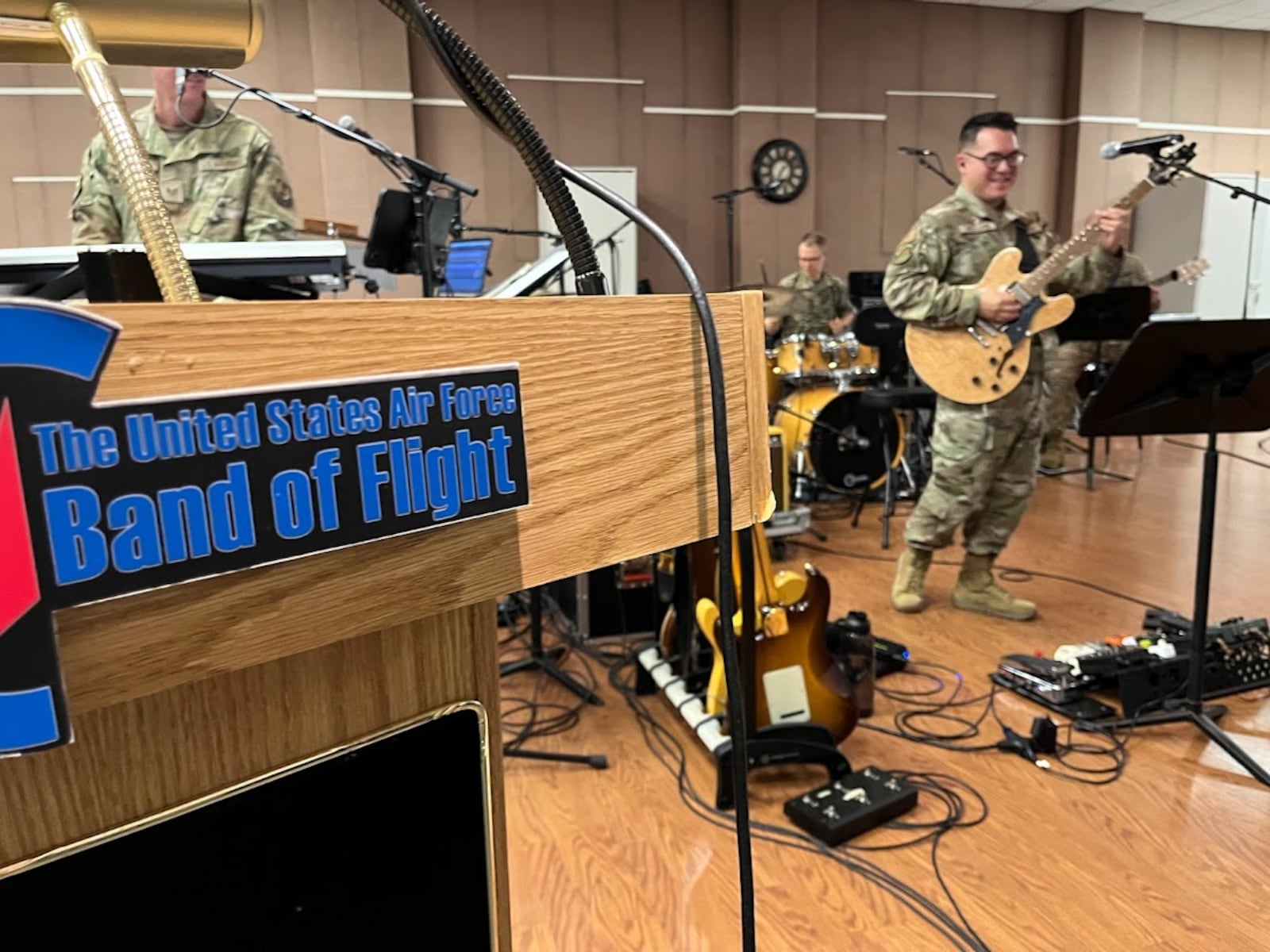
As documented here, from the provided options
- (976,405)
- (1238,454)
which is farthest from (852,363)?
(1238,454)

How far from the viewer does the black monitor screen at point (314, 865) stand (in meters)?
0.42

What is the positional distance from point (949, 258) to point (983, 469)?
75cm

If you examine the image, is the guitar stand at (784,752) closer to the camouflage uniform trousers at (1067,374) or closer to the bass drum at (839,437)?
the bass drum at (839,437)

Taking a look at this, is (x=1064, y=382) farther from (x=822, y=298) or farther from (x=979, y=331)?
(x=979, y=331)

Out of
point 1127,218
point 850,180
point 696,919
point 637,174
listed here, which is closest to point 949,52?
point 850,180

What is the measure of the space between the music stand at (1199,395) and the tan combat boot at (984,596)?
953mm

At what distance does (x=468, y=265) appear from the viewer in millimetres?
4785

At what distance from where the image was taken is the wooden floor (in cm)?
158

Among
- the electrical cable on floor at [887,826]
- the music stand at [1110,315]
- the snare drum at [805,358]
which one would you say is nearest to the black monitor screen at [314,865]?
the electrical cable on floor at [887,826]

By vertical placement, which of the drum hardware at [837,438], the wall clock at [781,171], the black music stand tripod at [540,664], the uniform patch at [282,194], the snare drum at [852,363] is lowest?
the black music stand tripod at [540,664]

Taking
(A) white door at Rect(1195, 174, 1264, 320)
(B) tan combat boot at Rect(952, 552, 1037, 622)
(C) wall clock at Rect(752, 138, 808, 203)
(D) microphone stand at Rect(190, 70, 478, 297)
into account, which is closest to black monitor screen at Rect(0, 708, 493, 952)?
(D) microphone stand at Rect(190, 70, 478, 297)

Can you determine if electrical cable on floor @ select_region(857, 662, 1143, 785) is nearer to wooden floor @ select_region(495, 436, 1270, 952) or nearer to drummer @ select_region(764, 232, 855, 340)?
wooden floor @ select_region(495, 436, 1270, 952)

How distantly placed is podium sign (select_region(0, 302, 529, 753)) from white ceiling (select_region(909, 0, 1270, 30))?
30.1 ft

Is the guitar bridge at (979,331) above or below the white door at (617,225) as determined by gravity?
below
